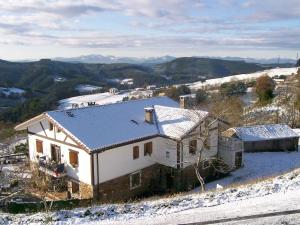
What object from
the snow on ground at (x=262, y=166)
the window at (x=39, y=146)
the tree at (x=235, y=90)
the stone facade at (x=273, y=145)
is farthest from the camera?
the tree at (x=235, y=90)

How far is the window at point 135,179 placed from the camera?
29953 millimetres

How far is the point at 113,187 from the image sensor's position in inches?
1116

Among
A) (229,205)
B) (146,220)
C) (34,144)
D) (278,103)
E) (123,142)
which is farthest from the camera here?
(278,103)

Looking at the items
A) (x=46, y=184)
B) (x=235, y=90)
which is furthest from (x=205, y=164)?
(x=235, y=90)

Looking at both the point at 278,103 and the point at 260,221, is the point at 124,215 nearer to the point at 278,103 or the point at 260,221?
the point at 260,221

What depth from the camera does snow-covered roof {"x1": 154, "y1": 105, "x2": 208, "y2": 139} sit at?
31047 millimetres

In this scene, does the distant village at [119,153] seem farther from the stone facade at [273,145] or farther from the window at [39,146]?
the stone facade at [273,145]

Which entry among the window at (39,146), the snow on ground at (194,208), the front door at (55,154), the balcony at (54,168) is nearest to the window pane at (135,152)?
Result: the balcony at (54,168)

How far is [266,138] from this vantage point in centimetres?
4397

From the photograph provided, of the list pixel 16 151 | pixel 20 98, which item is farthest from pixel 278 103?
pixel 20 98

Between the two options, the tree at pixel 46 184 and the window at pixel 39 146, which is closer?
the tree at pixel 46 184

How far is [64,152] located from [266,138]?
26.4 meters

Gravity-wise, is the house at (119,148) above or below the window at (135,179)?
above

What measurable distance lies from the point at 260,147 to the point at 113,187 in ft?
77.2
